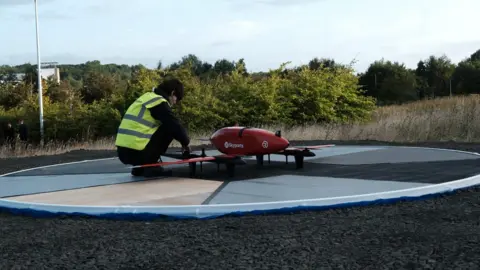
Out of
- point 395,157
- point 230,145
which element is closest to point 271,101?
point 395,157

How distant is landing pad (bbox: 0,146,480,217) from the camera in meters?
4.23

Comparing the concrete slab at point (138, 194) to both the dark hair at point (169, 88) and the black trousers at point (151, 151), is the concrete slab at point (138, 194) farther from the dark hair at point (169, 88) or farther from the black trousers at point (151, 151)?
the dark hair at point (169, 88)

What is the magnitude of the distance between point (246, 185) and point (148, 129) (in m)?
1.41

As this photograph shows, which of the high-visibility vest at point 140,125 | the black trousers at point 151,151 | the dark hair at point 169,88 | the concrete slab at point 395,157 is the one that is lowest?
the concrete slab at point 395,157

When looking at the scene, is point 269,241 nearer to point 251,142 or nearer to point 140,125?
point 251,142

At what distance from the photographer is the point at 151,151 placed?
19.3ft

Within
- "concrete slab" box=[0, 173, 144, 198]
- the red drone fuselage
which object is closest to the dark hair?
the red drone fuselage

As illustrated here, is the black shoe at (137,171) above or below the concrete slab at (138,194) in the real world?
above

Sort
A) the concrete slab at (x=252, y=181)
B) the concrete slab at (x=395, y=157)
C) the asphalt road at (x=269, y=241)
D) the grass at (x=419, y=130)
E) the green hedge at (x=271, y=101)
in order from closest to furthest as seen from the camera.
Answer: the asphalt road at (x=269, y=241)
the concrete slab at (x=252, y=181)
the concrete slab at (x=395, y=157)
the grass at (x=419, y=130)
the green hedge at (x=271, y=101)

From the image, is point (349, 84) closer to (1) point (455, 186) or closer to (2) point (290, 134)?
(2) point (290, 134)

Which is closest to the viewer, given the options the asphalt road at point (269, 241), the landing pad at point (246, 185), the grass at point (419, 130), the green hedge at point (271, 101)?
the asphalt road at point (269, 241)

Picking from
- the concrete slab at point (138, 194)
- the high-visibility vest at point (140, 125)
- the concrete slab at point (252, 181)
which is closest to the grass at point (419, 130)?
the concrete slab at point (252, 181)

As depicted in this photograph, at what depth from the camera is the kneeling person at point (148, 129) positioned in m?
5.73

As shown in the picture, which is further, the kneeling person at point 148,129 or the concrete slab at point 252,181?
the kneeling person at point 148,129
